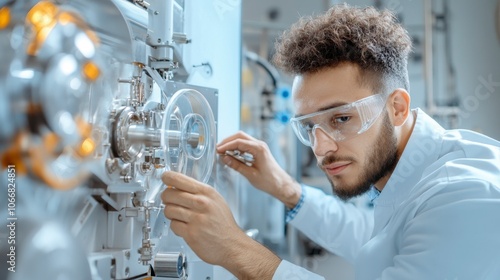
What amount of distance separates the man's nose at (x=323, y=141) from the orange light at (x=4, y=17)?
2.46 feet

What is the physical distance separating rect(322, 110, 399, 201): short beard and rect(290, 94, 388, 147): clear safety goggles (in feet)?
0.20

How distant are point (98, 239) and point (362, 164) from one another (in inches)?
26.7

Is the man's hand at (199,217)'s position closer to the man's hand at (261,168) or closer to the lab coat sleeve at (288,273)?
the lab coat sleeve at (288,273)

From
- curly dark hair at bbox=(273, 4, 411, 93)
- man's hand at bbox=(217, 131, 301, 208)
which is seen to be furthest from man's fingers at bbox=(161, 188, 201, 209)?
curly dark hair at bbox=(273, 4, 411, 93)

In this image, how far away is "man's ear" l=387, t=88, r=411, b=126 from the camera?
1195 millimetres

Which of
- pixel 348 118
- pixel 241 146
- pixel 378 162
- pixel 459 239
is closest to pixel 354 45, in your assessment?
pixel 348 118

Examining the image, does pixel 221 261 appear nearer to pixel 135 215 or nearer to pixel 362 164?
pixel 135 215

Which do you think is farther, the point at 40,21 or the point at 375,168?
the point at 375,168

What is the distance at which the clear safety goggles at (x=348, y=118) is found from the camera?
1.13 m

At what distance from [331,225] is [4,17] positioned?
1278 millimetres

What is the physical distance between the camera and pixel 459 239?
908mm

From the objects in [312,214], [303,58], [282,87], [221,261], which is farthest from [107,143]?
[282,87]

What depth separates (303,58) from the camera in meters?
1.21

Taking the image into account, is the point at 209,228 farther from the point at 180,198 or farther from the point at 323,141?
the point at 323,141
